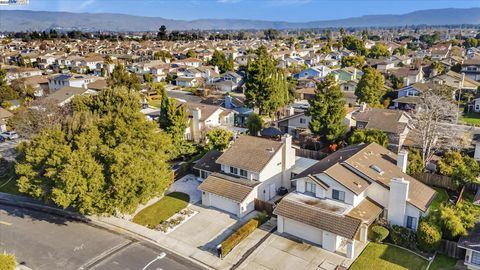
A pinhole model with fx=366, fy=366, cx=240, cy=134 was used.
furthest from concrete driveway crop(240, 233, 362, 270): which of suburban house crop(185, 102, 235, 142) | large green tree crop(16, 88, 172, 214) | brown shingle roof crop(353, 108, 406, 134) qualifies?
suburban house crop(185, 102, 235, 142)

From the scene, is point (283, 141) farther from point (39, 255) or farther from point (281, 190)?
point (39, 255)

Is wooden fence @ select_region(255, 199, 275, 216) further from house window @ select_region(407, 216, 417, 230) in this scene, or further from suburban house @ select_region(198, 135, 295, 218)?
house window @ select_region(407, 216, 417, 230)

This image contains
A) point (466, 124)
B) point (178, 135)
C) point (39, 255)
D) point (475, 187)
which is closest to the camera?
point (39, 255)

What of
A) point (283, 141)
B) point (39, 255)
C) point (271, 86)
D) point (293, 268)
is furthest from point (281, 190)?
point (271, 86)

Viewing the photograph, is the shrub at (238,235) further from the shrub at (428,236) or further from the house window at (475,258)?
the house window at (475,258)

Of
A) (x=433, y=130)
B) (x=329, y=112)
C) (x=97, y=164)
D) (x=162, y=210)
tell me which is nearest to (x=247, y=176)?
(x=162, y=210)

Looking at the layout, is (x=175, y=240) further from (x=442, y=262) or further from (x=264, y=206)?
(x=442, y=262)
